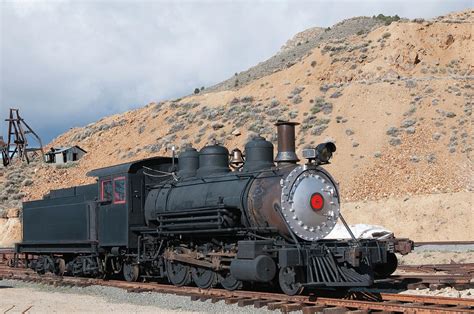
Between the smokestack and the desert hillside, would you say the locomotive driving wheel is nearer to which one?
the smokestack

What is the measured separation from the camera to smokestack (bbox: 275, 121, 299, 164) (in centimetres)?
1448

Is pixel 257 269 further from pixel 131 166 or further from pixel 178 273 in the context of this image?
pixel 131 166

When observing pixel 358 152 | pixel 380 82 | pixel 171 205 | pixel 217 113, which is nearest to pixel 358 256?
pixel 171 205

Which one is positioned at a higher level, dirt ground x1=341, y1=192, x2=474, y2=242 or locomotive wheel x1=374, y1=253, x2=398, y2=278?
dirt ground x1=341, y1=192, x2=474, y2=242

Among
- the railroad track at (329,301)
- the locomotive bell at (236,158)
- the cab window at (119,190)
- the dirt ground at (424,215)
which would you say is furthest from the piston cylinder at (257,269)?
the dirt ground at (424,215)

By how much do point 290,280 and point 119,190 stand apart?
674cm

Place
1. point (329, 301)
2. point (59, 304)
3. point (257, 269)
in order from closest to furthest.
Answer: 1. point (329, 301)
2. point (257, 269)
3. point (59, 304)

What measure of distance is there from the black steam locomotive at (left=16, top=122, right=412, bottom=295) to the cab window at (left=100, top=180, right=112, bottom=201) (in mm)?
30

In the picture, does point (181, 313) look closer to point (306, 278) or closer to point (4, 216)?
point (306, 278)

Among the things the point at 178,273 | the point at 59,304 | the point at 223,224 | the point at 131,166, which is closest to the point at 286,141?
the point at 223,224

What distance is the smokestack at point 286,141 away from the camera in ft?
47.5

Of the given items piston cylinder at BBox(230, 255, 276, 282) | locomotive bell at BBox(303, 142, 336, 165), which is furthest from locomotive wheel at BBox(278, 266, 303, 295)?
locomotive bell at BBox(303, 142, 336, 165)

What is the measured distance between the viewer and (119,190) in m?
17.9

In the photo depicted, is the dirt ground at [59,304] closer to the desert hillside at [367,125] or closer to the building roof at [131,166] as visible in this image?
the building roof at [131,166]
